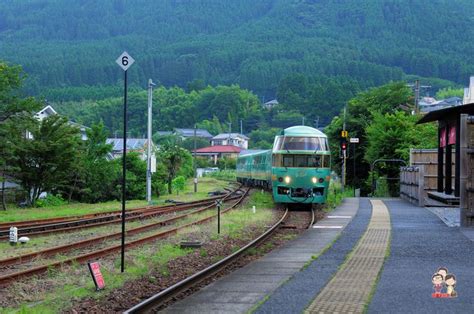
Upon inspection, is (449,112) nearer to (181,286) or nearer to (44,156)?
(181,286)

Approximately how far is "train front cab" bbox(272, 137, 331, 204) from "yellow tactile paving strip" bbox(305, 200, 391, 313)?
8.81m

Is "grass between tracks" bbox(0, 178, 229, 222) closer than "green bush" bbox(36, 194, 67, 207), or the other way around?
"grass between tracks" bbox(0, 178, 229, 222)

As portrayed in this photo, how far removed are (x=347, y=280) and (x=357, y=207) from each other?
18.2 metres

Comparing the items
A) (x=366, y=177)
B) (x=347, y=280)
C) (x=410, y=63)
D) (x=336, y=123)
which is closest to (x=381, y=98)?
(x=336, y=123)

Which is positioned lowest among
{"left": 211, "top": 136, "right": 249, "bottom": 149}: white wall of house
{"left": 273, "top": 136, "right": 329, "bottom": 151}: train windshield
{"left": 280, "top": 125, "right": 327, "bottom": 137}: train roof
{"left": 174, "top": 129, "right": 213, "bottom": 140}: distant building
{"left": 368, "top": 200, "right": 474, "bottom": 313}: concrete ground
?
{"left": 368, "top": 200, "right": 474, "bottom": 313}: concrete ground

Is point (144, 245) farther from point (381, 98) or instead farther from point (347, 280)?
point (381, 98)

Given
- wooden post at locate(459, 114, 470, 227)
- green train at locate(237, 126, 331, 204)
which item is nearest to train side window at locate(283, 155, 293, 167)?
green train at locate(237, 126, 331, 204)

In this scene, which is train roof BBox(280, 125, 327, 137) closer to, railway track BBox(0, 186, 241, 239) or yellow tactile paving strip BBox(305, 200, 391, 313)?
railway track BBox(0, 186, 241, 239)

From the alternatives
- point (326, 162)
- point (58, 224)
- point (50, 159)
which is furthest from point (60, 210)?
point (326, 162)

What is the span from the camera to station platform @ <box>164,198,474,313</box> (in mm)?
9018

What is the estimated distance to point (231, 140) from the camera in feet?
401

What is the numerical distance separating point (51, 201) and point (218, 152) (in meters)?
75.1

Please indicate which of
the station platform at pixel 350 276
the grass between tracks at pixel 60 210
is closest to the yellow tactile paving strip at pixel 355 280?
the station platform at pixel 350 276

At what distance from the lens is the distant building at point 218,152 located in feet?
370
